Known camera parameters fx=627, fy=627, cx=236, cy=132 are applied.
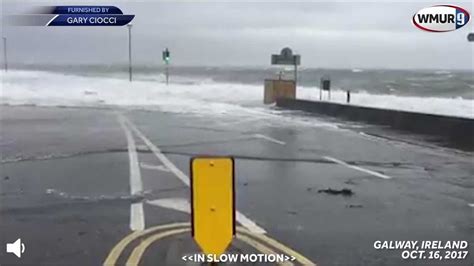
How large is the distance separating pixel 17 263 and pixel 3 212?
221cm

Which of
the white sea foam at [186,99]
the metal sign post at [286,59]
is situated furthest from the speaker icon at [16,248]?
the metal sign post at [286,59]

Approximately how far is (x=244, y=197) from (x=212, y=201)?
368 centimetres

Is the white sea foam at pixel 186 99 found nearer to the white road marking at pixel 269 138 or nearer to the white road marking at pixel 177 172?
the white road marking at pixel 269 138

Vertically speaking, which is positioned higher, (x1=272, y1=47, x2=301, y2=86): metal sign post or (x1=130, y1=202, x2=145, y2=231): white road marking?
(x1=272, y1=47, x2=301, y2=86): metal sign post

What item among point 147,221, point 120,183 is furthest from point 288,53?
point 147,221

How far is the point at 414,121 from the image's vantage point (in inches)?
787

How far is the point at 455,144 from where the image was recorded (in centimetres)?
1631

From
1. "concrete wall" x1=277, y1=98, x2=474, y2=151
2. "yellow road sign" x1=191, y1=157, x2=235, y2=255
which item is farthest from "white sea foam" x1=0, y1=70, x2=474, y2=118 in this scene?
"yellow road sign" x1=191, y1=157, x2=235, y2=255

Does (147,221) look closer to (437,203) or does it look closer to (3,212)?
(3,212)

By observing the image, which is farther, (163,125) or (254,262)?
(163,125)

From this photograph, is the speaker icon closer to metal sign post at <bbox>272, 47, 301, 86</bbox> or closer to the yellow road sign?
the yellow road sign

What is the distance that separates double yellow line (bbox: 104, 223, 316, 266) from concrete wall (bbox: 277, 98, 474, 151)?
34.6 ft

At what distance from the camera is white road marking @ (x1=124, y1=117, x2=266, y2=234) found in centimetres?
679

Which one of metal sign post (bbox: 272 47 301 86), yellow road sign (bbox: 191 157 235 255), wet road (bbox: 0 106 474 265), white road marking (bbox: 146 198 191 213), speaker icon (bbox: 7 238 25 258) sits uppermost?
metal sign post (bbox: 272 47 301 86)
